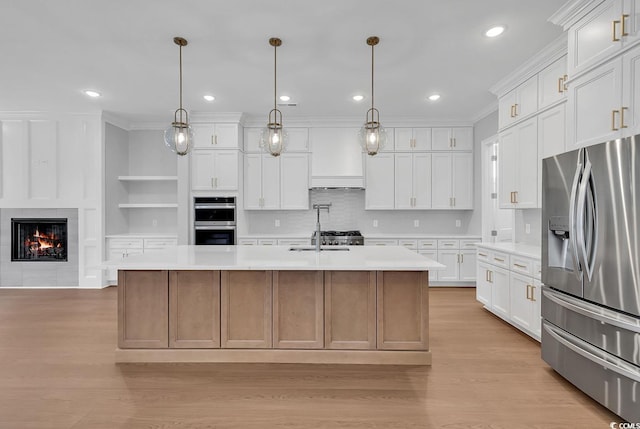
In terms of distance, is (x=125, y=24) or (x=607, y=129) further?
(x=125, y=24)

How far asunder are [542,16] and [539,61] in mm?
815

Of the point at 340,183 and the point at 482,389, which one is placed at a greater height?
the point at 340,183

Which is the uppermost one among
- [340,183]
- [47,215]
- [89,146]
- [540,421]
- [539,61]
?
[539,61]

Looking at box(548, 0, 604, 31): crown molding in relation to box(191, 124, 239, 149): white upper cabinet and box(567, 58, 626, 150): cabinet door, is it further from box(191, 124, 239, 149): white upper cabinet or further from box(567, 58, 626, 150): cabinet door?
box(191, 124, 239, 149): white upper cabinet

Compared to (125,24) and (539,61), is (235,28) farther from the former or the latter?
(539,61)

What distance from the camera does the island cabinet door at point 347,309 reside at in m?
2.88

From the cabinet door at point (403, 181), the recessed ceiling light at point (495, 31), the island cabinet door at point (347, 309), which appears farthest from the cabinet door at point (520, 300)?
the cabinet door at point (403, 181)

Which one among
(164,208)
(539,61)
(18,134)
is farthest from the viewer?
(164,208)

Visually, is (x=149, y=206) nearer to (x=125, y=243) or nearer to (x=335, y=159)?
(x=125, y=243)

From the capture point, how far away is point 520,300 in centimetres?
350

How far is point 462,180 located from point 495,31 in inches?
123

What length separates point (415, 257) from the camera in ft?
9.93

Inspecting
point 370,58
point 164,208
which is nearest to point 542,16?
point 370,58

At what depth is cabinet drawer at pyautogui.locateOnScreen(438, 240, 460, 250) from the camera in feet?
18.3
